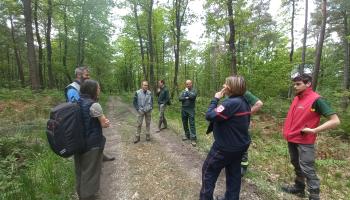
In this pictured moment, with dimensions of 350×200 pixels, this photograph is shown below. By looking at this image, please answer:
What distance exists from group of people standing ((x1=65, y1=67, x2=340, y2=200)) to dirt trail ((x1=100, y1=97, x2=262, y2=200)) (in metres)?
0.83

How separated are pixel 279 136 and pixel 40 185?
341 inches

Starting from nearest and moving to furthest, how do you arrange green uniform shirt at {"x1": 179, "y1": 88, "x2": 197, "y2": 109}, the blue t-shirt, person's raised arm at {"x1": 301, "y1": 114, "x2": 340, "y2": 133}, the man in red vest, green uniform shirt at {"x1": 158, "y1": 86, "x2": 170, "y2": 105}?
1. person's raised arm at {"x1": 301, "y1": 114, "x2": 340, "y2": 133}
2. the man in red vest
3. the blue t-shirt
4. green uniform shirt at {"x1": 179, "y1": 88, "x2": 197, "y2": 109}
5. green uniform shirt at {"x1": 158, "y1": 86, "x2": 170, "y2": 105}

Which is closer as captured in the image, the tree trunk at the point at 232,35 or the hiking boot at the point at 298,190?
the hiking boot at the point at 298,190

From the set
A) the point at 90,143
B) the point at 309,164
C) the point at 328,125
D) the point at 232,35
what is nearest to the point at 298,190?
the point at 309,164

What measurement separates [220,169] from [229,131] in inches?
26.2

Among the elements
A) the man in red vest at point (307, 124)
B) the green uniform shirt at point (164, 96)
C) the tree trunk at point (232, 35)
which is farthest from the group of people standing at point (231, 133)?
the tree trunk at point (232, 35)

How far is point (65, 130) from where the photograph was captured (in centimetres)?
373

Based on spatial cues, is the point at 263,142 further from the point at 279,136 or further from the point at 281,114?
the point at 281,114

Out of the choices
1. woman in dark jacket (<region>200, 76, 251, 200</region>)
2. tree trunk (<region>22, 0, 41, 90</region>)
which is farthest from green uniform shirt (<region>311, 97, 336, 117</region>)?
tree trunk (<region>22, 0, 41, 90</region>)

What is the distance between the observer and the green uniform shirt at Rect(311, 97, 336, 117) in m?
3.98

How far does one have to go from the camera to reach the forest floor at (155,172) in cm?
486

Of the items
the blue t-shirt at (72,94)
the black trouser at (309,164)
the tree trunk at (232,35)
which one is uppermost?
the tree trunk at (232,35)

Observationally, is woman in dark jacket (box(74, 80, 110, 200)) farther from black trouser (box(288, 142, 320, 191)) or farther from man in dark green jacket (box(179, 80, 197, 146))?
man in dark green jacket (box(179, 80, 197, 146))

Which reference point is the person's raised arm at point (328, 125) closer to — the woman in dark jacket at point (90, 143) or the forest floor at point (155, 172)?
the forest floor at point (155, 172)
